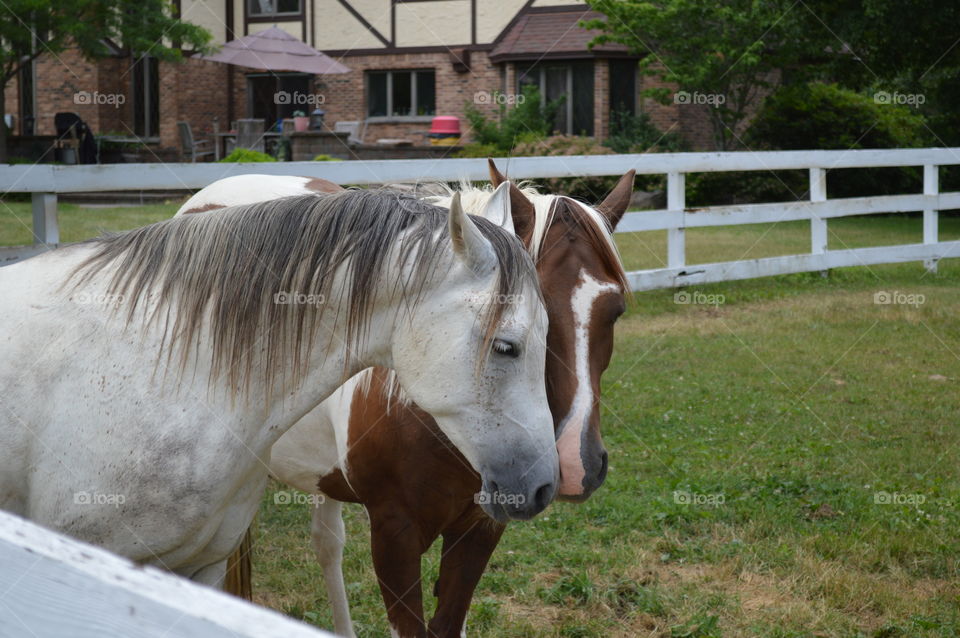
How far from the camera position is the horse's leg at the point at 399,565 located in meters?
2.78

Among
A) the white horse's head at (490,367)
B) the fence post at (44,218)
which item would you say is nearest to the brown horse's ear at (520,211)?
the white horse's head at (490,367)

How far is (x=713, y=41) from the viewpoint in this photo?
1995 centimetres

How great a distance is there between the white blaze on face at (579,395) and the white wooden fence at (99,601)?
1500mm

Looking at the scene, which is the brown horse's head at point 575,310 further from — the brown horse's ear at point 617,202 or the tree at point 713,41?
the tree at point 713,41

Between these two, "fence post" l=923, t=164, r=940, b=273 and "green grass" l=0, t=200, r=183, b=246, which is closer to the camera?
"green grass" l=0, t=200, r=183, b=246

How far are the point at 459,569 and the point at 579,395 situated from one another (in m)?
0.79

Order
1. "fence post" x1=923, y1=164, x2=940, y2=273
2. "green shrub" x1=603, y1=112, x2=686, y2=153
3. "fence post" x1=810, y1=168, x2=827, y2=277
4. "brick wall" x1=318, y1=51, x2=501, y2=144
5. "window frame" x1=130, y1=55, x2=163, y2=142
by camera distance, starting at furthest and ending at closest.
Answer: "window frame" x1=130, y1=55, x2=163, y2=142 < "brick wall" x1=318, y1=51, x2=501, y2=144 < "green shrub" x1=603, y1=112, x2=686, y2=153 < "fence post" x1=923, y1=164, x2=940, y2=273 < "fence post" x1=810, y1=168, x2=827, y2=277

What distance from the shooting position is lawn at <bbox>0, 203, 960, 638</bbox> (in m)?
3.71

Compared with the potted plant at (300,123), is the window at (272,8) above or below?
above

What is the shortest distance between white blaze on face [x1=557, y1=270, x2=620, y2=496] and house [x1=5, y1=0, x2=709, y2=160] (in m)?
20.1

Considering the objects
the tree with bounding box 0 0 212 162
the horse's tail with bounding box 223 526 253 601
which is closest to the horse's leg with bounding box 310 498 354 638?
the horse's tail with bounding box 223 526 253 601

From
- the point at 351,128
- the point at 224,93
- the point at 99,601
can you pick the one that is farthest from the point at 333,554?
the point at 224,93

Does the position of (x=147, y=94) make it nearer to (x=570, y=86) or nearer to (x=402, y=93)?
(x=402, y=93)

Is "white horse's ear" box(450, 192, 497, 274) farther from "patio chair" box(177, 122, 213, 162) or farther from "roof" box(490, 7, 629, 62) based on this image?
"patio chair" box(177, 122, 213, 162)
